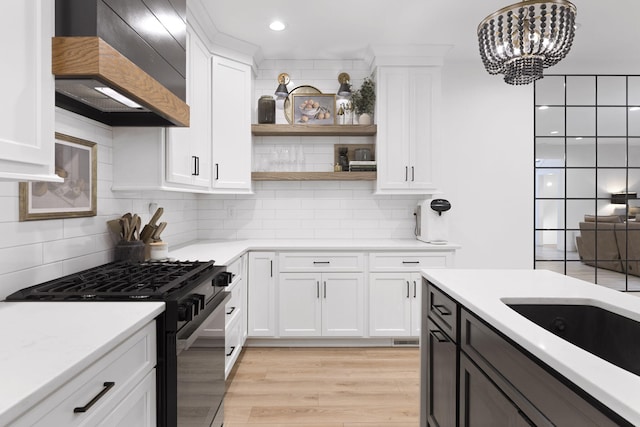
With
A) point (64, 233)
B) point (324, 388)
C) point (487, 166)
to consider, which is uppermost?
point (487, 166)

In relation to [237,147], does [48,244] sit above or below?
below

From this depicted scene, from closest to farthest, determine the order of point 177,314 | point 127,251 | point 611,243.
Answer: point 177,314, point 127,251, point 611,243

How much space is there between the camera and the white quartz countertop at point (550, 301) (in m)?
0.75

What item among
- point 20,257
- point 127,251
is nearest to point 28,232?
point 20,257

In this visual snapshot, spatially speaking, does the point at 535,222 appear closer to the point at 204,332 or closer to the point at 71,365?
the point at 204,332

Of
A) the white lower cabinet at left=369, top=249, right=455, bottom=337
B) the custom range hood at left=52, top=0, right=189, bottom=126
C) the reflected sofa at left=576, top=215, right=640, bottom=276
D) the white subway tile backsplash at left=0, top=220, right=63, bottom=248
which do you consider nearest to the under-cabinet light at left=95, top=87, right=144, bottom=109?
the custom range hood at left=52, top=0, right=189, bottom=126

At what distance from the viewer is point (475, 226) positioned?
3949 millimetres

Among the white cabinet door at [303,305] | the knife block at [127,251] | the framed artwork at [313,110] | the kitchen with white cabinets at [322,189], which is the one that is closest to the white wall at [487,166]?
the kitchen with white cabinets at [322,189]

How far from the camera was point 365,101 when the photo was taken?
12.0 ft

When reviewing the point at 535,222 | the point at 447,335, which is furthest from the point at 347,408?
the point at 535,222

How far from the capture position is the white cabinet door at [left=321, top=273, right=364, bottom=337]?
3.35 metres

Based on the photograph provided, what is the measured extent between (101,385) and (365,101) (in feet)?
10.6

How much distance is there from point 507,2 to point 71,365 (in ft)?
10.8

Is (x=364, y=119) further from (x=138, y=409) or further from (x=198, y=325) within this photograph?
(x=138, y=409)
